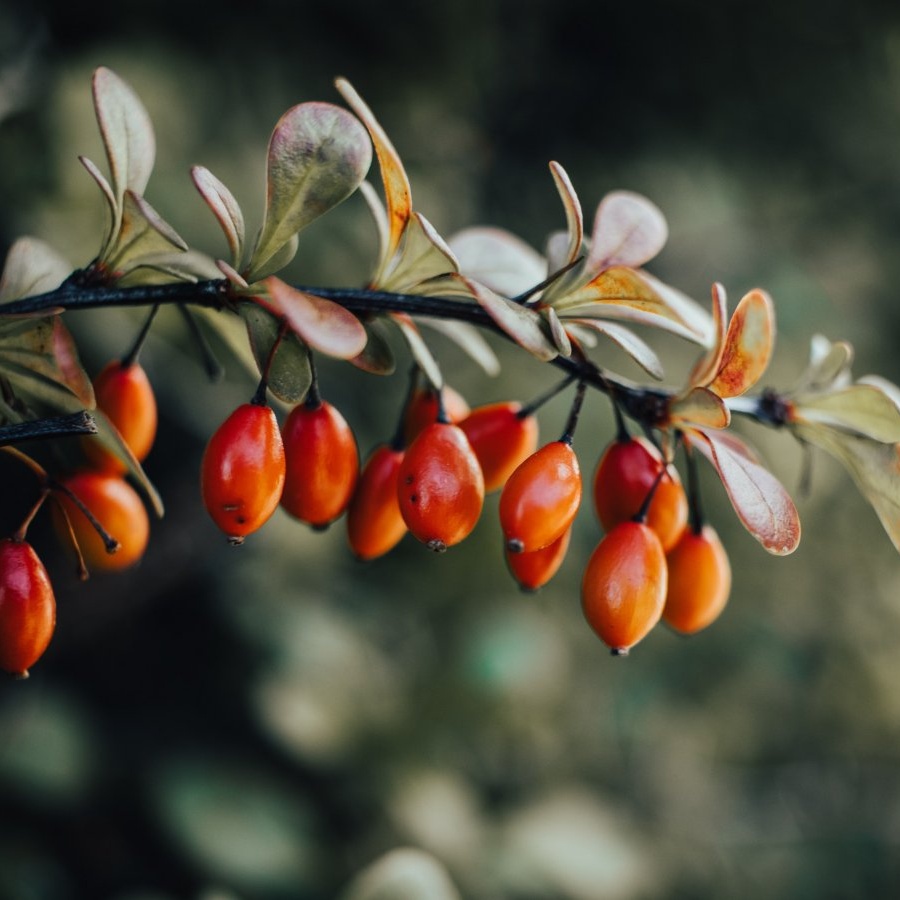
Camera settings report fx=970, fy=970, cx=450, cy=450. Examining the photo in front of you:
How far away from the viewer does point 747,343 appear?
61cm

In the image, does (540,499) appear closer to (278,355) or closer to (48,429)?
(278,355)

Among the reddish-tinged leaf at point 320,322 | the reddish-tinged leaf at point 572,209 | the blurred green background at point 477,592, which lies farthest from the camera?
the blurred green background at point 477,592

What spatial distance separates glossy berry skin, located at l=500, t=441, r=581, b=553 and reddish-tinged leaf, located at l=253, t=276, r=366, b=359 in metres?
0.16

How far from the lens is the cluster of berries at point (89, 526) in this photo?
2.01 ft

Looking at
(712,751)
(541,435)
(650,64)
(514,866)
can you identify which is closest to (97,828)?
(514,866)

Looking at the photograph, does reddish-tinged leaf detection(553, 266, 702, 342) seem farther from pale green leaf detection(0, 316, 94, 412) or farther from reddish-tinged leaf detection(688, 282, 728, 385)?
pale green leaf detection(0, 316, 94, 412)

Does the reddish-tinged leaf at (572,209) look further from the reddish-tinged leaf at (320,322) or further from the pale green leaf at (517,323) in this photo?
the reddish-tinged leaf at (320,322)

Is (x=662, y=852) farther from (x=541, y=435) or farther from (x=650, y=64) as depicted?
(x=650, y=64)

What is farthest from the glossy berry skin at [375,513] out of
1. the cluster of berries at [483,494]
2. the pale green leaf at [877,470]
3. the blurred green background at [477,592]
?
the blurred green background at [477,592]

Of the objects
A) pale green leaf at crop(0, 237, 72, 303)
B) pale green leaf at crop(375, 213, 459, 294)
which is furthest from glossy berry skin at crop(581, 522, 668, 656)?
pale green leaf at crop(0, 237, 72, 303)

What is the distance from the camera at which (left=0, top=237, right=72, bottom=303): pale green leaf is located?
679 mm

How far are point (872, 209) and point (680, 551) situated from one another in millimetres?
2225

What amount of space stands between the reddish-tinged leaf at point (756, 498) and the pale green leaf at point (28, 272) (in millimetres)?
468

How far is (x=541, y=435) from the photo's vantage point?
2131 mm
